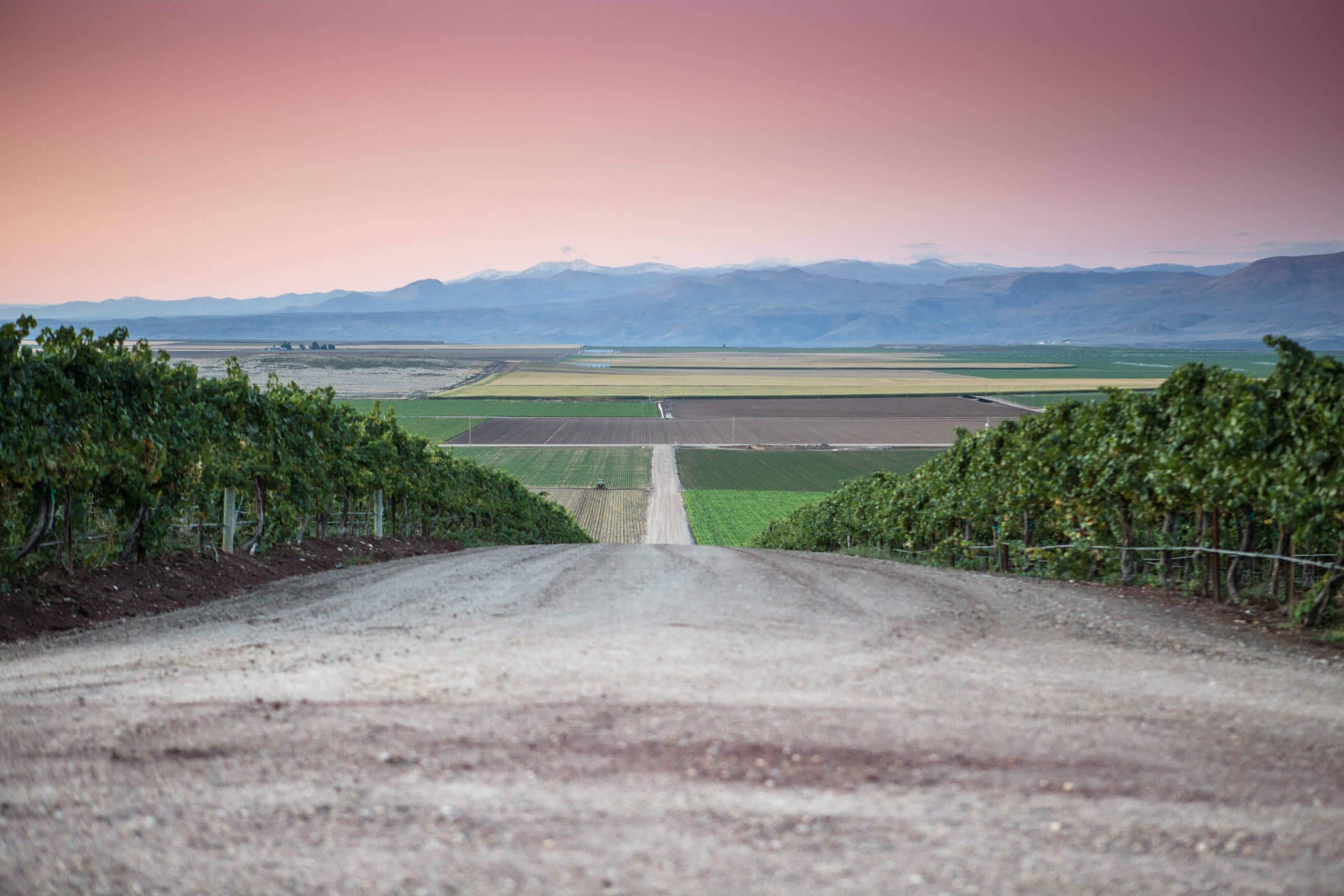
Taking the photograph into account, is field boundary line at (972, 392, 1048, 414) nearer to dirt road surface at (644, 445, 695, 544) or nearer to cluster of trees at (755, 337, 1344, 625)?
dirt road surface at (644, 445, 695, 544)

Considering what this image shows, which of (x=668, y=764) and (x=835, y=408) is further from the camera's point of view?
(x=835, y=408)

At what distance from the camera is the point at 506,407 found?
450ft

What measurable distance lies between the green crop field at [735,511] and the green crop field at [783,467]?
2950 mm

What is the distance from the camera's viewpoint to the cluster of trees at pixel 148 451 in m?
10.6

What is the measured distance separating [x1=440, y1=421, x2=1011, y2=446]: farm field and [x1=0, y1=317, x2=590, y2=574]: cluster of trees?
75.2 m

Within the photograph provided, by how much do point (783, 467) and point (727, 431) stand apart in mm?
28795

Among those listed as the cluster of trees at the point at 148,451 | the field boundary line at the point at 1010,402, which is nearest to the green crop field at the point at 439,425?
the field boundary line at the point at 1010,402

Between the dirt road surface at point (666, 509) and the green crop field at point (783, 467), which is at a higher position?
the green crop field at point (783, 467)

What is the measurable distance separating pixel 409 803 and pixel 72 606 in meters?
8.02

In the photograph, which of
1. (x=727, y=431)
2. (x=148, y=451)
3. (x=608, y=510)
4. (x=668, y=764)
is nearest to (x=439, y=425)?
(x=727, y=431)

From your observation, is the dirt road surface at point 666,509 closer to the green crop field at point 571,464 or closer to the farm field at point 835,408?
the green crop field at point 571,464

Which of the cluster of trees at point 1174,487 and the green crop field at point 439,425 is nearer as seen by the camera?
the cluster of trees at point 1174,487

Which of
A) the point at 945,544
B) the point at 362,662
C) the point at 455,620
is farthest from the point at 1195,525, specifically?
the point at 362,662

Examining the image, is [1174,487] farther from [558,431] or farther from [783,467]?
[558,431]
